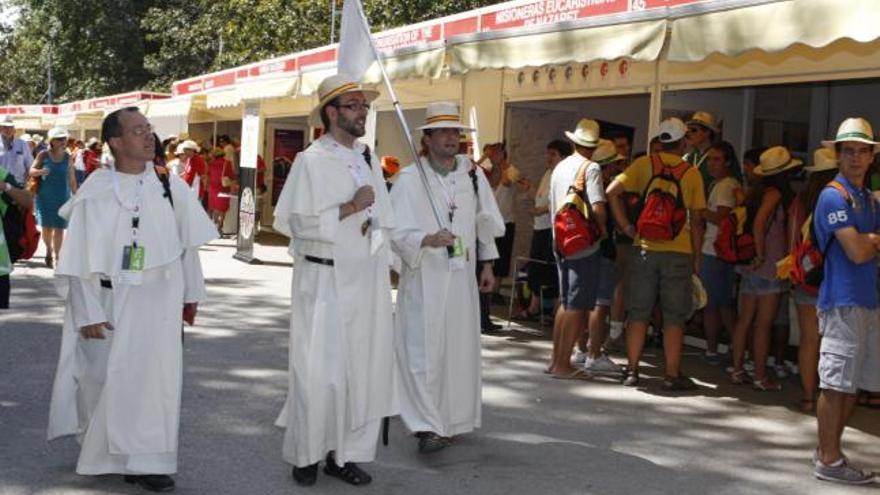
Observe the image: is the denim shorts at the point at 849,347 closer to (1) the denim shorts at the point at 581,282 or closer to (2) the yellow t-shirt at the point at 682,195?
(2) the yellow t-shirt at the point at 682,195

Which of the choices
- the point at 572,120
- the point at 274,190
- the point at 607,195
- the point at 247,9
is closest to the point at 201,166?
the point at 274,190

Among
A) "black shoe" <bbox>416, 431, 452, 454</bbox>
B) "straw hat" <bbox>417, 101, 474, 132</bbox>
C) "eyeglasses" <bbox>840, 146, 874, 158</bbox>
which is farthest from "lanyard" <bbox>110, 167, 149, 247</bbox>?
"eyeglasses" <bbox>840, 146, 874, 158</bbox>

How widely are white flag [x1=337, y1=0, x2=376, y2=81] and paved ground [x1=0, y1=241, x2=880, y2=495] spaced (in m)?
2.15

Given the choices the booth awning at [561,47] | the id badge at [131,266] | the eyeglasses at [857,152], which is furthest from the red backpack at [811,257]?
the id badge at [131,266]

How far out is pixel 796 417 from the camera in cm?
715

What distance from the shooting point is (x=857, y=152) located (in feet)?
18.1

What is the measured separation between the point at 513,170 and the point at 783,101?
282cm

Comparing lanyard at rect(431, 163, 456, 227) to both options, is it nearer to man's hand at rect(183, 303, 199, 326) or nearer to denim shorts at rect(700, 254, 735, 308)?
man's hand at rect(183, 303, 199, 326)

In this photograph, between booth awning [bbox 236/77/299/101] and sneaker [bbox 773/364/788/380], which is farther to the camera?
booth awning [bbox 236/77/299/101]

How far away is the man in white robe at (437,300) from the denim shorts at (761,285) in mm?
2744

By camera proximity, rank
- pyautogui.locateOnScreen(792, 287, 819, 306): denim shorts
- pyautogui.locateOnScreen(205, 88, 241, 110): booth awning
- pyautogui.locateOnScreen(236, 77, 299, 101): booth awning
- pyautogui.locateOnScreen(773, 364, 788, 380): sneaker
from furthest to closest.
Answer: pyautogui.locateOnScreen(205, 88, 241, 110): booth awning
pyautogui.locateOnScreen(236, 77, 299, 101): booth awning
pyautogui.locateOnScreen(773, 364, 788, 380): sneaker
pyautogui.locateOnScreen(792, 287, 819, 306): denim shorts

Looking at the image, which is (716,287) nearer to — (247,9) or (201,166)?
(201,166)

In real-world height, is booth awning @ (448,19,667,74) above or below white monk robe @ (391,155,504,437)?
above

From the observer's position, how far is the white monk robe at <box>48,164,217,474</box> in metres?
4.91
